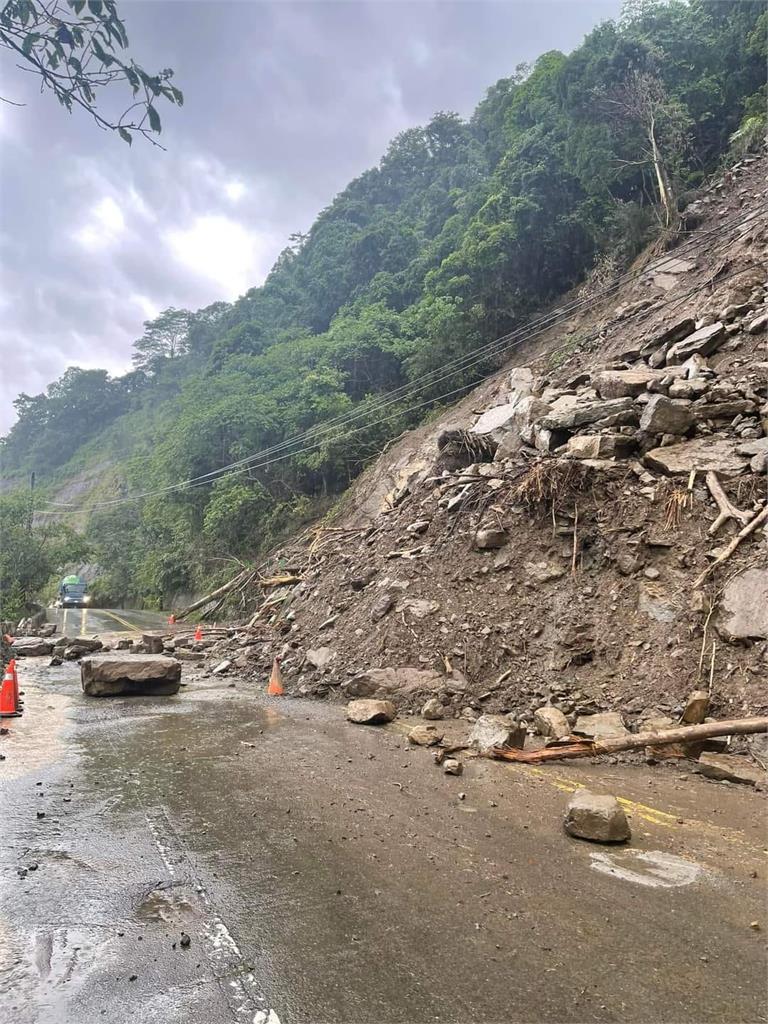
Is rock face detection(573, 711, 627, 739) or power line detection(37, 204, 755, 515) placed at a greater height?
power line detection(37, 204, 755, 515)

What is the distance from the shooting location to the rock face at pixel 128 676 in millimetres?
8703

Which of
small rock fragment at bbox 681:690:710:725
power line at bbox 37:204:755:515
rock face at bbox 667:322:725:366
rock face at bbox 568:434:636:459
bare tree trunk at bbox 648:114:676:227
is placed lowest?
small rock fragment at bbox 681:690:710:725

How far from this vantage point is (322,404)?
2512 centimetres

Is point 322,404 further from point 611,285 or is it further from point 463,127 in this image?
point 463,127

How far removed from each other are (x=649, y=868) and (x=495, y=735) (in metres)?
→ 2.12

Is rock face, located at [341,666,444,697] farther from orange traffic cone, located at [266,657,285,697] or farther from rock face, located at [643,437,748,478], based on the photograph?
rock face, located at [643,437,748,478]

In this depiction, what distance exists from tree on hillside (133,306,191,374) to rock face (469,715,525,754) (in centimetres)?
6961

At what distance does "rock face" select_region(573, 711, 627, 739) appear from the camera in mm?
5227

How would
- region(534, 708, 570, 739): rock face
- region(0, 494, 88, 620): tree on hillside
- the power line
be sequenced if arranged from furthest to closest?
region(0, 494, 88, 620): tree on hillside → the power line → region(534, 708, 570, 739): rock face

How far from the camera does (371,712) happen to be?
6.46 metres

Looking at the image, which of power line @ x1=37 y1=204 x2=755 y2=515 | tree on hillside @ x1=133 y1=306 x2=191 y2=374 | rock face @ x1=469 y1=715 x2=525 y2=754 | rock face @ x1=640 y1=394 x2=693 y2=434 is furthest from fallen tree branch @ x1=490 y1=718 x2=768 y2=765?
tree on hillside @ x1=133 y1=306 x2=191 y2=374

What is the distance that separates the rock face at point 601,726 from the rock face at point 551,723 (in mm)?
133

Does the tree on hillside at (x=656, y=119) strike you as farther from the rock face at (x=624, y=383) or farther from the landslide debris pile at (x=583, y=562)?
the rock face at (x=624, y=383)

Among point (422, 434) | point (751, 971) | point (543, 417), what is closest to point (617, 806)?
point (751, 971)
